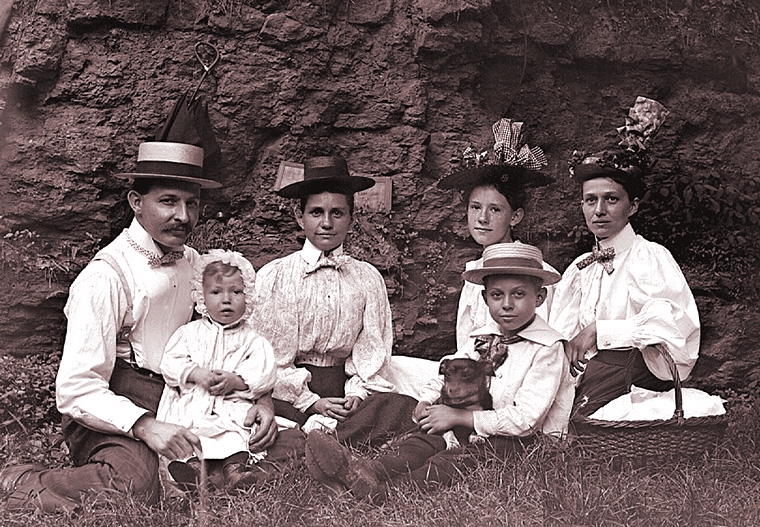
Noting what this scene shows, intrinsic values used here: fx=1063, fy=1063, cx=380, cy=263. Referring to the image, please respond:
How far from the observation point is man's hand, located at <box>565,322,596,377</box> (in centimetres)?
538

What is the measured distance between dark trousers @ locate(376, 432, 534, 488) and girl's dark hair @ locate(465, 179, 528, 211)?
1.56 meters

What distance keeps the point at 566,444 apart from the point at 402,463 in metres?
0.81

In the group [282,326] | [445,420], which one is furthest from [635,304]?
[282,326]

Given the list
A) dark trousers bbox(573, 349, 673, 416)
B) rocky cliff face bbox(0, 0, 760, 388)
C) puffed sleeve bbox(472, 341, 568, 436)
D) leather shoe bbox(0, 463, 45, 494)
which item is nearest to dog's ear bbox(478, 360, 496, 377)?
puffed sleeve bbox(472, 341, 568, 436)

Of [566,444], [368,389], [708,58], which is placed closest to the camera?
[566,444]

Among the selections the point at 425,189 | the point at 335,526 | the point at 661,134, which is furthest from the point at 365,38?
the point at 335,526

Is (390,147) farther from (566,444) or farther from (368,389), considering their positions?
(566,444)

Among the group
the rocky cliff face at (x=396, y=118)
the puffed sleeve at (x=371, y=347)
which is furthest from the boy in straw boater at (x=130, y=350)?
the rocky cliff face at (x=396, y=118)

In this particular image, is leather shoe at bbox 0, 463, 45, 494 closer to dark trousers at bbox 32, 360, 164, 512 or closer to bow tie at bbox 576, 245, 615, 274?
dark trousers at bbox 32, 360, 164, 512

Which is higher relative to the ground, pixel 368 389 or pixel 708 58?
pixel 708 58

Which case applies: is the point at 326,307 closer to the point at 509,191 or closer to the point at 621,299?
the point at 509,191

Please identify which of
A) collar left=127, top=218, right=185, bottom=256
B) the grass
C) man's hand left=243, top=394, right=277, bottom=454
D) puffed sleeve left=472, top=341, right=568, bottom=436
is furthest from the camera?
collar left=127, top=218, right=185, bottom=256

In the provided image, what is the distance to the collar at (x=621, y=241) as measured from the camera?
5.86 m

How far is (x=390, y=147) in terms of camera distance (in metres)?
7.75
